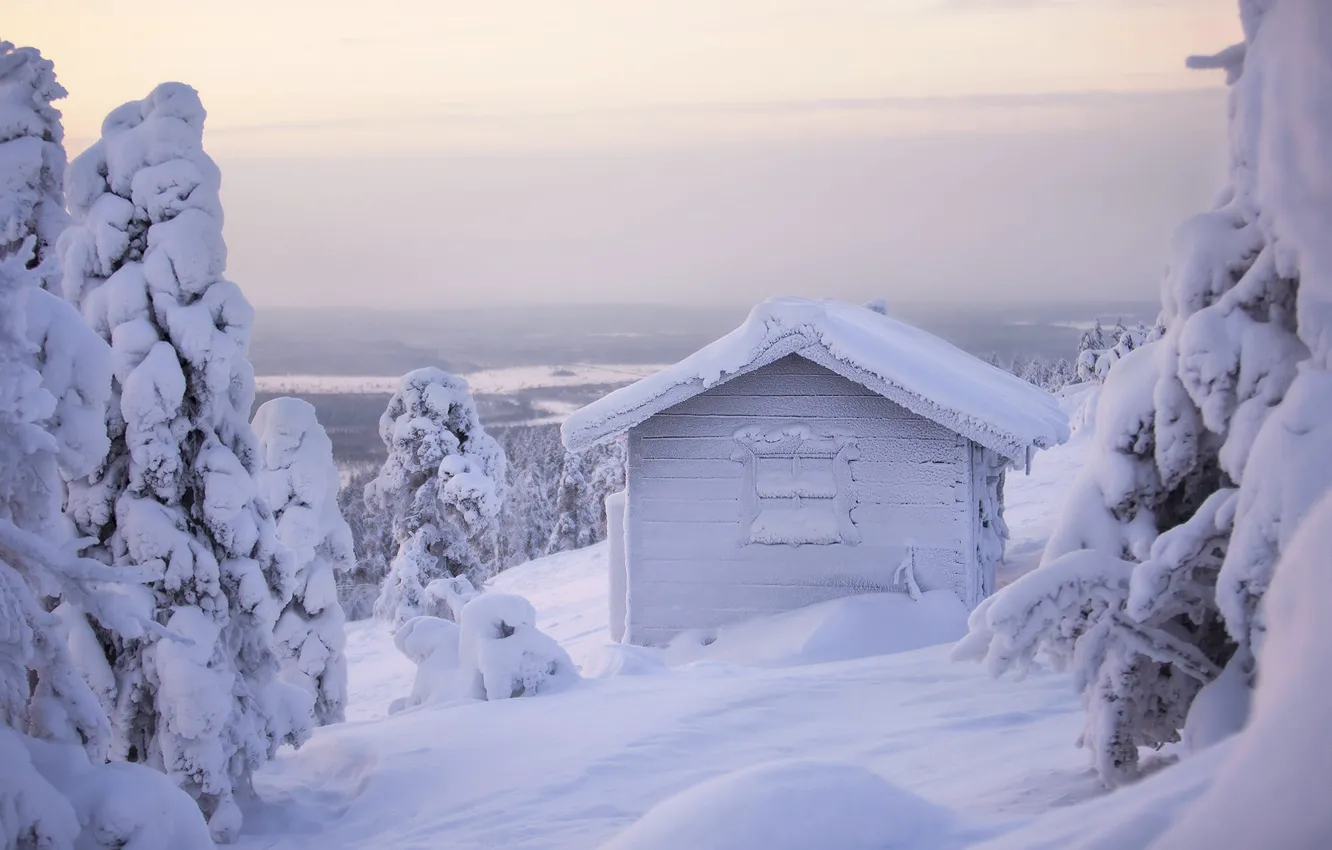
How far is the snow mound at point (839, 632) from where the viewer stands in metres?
15.2

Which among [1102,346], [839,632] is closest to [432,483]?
[839,632]

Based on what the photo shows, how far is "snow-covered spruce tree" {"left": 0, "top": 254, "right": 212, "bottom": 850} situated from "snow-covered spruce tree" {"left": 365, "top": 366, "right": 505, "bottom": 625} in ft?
70.2

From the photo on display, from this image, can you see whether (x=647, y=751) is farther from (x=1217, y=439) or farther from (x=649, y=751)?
(x=1217, y=439)

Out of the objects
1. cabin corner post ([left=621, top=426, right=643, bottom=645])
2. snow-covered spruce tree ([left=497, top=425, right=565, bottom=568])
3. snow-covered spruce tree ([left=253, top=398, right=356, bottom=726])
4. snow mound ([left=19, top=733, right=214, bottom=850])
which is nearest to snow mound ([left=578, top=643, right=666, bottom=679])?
cabin corner post ([left=621, top=426, right=643, bottom=645])

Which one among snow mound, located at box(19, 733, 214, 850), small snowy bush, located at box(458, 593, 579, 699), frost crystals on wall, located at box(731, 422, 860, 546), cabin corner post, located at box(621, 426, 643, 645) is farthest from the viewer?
cabin corner post, located at box(621, 426, 643, 645)

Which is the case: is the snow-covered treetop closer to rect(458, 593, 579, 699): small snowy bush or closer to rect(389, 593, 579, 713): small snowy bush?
rect(389, 593, 579, 713): small snowy bush

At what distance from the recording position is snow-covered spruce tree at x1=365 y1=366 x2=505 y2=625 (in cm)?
2888

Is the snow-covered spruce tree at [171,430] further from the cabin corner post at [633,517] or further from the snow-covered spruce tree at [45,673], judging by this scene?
the cabin corner post at [633,517]

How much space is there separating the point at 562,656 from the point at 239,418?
179 inches

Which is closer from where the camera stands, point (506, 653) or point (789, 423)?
point (506, 653)

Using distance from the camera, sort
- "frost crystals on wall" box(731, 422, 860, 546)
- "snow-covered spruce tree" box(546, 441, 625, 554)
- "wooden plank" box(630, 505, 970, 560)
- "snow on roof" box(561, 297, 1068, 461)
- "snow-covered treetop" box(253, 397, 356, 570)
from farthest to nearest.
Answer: "snow-covered spruce tree" box(546, 441, 625, 554) < "snow-covered treetop" box(253, 397, 356, 570) < "frost crystals on wall" box(731, 422, 860, 546) < "wooden plank" box(630, 505, 970, 560) < "snow on roof" box(561, 297, 1068, 461)

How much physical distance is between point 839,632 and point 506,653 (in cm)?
450

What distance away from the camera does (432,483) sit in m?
29.2

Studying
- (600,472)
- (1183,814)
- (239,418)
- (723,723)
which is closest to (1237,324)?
(1183,814)
